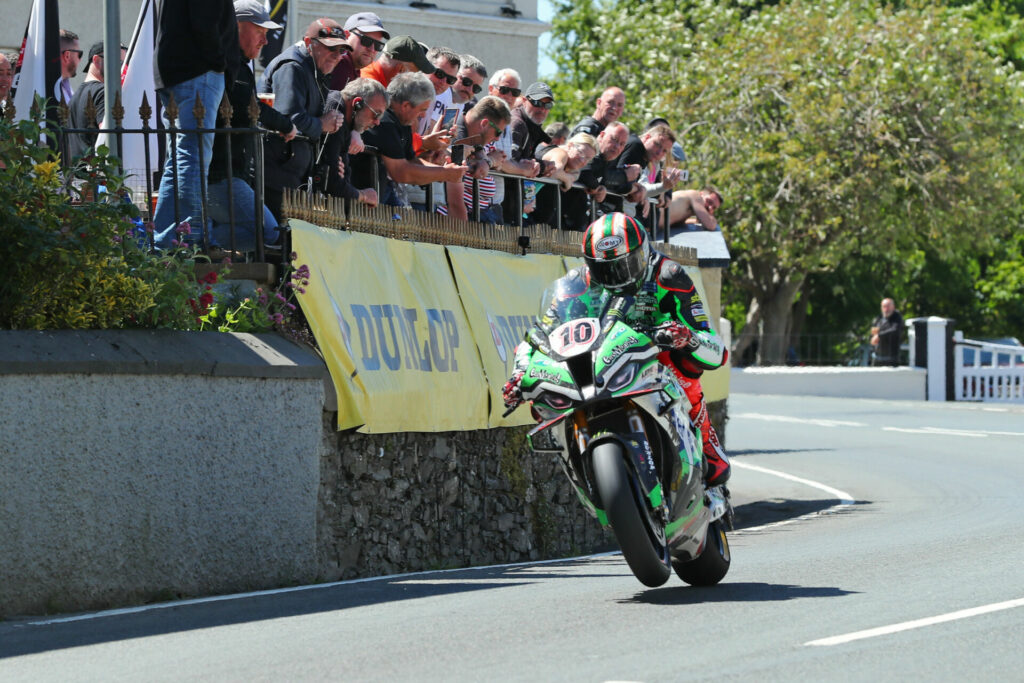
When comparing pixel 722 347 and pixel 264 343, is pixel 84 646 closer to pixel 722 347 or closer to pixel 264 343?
pixel 264 343

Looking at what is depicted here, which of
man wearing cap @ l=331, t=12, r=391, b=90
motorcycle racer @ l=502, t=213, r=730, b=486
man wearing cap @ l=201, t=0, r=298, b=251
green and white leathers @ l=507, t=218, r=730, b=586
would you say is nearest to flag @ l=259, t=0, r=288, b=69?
man wearing cap @ l=331, t=12, r=391, b=90

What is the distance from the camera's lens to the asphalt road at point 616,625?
6.88 metres

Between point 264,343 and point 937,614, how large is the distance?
416 cm

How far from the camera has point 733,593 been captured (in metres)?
9.10

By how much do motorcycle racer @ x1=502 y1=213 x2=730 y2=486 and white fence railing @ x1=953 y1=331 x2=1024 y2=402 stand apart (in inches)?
1165

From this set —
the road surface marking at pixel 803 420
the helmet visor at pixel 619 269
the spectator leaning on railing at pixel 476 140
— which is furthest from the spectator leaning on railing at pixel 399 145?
the road surface marking at pixel 803 420

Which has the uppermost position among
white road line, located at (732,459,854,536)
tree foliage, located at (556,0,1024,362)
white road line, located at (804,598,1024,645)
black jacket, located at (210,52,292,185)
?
tree foliage, located at (556,0,1024,362)

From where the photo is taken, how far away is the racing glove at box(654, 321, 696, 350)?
29.0 feet

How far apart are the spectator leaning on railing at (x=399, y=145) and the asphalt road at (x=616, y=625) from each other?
2.91m

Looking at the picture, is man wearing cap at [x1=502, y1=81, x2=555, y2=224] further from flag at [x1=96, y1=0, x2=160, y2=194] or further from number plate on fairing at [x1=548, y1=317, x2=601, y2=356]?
number plate on fairing at [x1=548, y1=317, x2=601, y2=356]

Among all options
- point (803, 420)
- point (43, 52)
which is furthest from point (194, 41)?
point (803, 420)

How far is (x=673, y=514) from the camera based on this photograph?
29.3 ft

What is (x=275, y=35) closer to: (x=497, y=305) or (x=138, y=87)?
(x=138, y=87)

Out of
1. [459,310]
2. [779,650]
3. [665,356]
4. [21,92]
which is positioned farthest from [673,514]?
[21,92]
